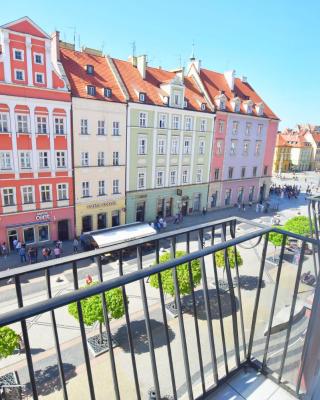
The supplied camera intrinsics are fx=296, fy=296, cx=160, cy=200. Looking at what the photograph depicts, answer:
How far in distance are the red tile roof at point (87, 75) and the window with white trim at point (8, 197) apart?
622 cm

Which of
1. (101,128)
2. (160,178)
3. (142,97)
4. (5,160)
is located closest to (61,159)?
(5,160)

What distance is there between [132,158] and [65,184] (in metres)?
4.88

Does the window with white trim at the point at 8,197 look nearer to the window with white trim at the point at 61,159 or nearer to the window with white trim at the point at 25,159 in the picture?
the window with white trim at the point at 25,159

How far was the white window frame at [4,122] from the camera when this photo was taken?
47.5 ft

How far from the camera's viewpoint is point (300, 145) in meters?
59.7

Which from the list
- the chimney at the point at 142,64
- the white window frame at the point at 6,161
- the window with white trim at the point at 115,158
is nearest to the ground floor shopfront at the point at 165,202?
the window with white trim at the point at 115,158

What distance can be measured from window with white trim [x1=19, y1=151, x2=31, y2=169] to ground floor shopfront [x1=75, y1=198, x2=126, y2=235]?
3.72 metres

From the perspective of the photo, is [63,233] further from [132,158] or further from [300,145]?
[300,145]

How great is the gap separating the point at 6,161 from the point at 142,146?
8599mm

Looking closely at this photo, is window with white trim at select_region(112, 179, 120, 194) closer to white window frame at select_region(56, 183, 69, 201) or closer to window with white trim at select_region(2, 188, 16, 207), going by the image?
white window frame at select_region(56, 183, 69, 201)

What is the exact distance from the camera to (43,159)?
16.1 metres

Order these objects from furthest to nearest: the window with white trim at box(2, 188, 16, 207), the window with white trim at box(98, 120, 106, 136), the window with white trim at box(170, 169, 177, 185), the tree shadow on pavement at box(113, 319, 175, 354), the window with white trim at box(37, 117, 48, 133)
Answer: the window with white trim at box(170, 169, 177, 185), the window with white trim at box(98, 120, 106, 136), the window with white trim at box(37, 117, 48, 133), the window with white trim at box(2, 188, 16, 207), the tree shadow on pavement at box(113, 319, 175, 354)

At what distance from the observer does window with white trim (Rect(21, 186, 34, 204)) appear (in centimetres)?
1594

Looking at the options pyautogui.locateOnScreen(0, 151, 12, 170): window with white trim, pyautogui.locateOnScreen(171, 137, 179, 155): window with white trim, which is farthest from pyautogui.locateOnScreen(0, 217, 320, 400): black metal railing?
pyautogui.locateOnScreen(171, 137, 179, 155): window with white trim
